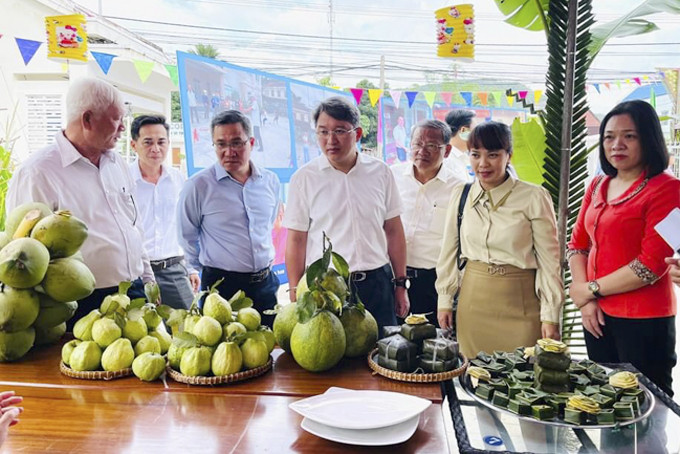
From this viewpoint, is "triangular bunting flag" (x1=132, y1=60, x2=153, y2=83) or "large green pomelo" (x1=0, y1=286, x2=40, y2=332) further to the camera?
"triangular bunting flag" (x1=132, y1=60, x2=153, y2=83)

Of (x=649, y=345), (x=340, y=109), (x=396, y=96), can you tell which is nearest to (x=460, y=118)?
(x=340, y=109)

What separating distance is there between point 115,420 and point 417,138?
2318 millimetres

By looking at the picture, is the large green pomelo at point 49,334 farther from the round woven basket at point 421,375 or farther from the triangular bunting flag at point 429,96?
the triangular bunting flag at point 429,96

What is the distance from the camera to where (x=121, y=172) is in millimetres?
2359

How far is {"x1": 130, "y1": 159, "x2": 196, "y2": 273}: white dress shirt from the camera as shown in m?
3.45

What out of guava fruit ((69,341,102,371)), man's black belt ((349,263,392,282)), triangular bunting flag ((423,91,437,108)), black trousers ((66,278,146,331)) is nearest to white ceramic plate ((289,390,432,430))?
guava fruit ((69,341,102,371))

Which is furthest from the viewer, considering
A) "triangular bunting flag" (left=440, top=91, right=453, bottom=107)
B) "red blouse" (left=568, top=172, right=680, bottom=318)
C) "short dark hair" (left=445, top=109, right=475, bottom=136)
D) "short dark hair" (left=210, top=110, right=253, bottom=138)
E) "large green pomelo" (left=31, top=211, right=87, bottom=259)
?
"triangular bunting flag" (left=440, top=91, right=453, bottom=107)

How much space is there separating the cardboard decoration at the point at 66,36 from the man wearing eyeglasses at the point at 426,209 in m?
3.53

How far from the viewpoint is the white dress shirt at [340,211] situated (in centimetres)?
265

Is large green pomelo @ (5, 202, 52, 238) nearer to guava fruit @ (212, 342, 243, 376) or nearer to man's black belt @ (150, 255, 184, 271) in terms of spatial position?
guava fruit @ (212, 342, 243, 376)

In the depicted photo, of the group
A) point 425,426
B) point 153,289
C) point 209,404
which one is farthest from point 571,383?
point 153,289

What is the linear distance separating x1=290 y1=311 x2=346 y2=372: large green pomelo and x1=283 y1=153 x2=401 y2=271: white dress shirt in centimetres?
124

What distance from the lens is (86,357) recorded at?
4.58 ft

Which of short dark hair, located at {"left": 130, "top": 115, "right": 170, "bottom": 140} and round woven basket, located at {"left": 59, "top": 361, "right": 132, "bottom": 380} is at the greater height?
short dark hair, located at {"left": 130, "top": 115, "right": 170, "bottom": 140}
